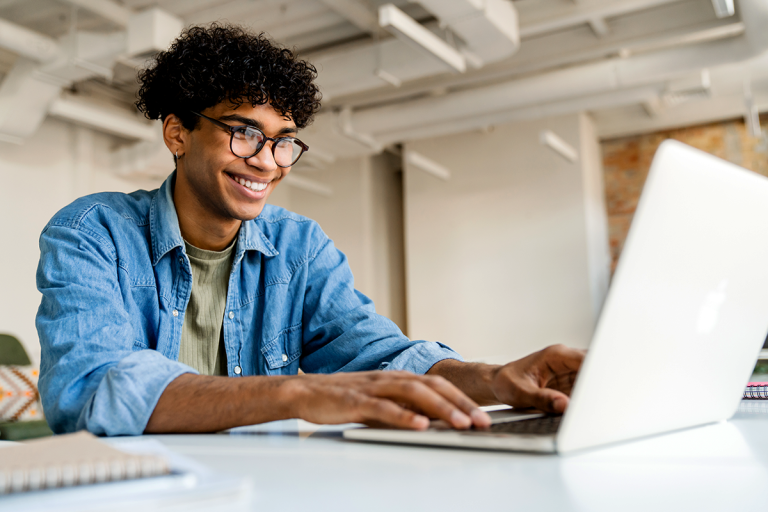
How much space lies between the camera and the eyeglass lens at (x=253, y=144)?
1.40m

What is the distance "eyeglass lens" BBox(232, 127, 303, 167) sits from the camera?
1403 mm

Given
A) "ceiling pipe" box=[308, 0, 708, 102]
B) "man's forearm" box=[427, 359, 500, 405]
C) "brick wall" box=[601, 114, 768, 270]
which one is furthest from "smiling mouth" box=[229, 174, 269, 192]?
"brick wall" box=[601, 114, 768, 270]

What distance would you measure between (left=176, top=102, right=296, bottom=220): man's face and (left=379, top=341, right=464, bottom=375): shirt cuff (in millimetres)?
497

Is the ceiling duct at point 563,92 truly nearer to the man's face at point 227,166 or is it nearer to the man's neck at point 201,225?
the man's face at point 227,166

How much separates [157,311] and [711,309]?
936 millimetres

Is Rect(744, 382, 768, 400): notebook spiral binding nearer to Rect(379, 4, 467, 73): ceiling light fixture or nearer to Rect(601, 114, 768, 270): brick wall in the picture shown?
Rect(379, 4, 467, 73): ceiling light fixture

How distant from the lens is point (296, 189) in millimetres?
7156

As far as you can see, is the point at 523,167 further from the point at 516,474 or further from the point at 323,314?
the point at 516,474

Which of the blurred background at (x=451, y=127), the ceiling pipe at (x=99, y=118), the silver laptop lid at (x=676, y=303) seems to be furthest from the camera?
the ceiling pipe at (x=99, y=118)

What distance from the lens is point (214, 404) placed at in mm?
797

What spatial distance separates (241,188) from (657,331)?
1.01 meters

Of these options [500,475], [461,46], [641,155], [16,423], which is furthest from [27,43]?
[641,155]

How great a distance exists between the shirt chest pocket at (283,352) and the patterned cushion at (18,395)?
251 cm

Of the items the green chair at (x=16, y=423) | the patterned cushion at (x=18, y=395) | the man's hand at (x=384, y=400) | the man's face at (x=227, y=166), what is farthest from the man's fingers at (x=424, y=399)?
the patterned cushion at (x=18, y=395)
